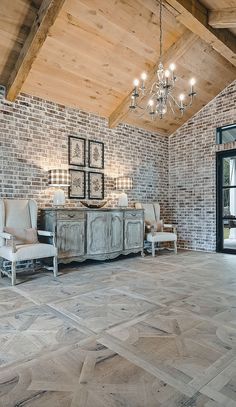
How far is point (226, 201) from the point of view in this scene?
6156 millimetres

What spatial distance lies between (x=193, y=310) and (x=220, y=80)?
16.6ft

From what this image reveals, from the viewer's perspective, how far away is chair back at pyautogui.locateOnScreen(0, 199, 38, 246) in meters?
4.11

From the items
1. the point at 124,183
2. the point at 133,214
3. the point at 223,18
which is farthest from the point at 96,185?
the point at 223,18

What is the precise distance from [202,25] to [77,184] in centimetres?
330

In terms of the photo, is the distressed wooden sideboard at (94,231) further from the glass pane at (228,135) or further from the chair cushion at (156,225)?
the glass pane at (228,135)

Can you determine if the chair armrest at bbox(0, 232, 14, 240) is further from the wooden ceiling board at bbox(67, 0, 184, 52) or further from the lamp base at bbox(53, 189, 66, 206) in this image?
the wooden ceiling board at bbox(67, 0, 184, 52)

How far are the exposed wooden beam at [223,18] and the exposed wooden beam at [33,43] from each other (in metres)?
Result: 2.13

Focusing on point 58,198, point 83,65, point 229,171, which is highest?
point 83,65

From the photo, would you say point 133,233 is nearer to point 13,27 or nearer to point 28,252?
point 28,252

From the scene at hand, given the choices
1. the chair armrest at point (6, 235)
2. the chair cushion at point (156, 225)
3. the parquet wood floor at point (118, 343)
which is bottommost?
the parquet wood floor at point (118, 343)

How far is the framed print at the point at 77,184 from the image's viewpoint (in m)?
5.29

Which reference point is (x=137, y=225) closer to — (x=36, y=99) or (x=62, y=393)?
(x=36, y=99)

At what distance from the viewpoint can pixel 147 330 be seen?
2193 mm

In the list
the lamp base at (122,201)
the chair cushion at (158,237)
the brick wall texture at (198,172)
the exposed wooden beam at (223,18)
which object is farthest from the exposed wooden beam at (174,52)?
the chair cushion at (158,237)
